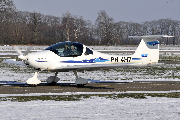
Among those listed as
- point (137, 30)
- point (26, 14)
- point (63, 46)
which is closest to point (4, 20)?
point (26, 14)

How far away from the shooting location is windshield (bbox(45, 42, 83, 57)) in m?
13.8

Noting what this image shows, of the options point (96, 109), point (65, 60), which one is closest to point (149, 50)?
point (65, 60)

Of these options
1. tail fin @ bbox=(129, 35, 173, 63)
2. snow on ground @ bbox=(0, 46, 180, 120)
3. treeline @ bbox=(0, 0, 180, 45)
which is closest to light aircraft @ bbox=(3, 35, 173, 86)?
tail fin @ bbox=(129, 35, 173, 63)

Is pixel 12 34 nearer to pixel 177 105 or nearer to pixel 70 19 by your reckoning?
pixel 70 19

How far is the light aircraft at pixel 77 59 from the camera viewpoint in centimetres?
1334

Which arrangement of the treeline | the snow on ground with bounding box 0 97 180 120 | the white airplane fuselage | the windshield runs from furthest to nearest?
1. the treeline
2. the windshield
3. the white airplane fuselage
4. the snow on ground with bounding box 0 97 180 120

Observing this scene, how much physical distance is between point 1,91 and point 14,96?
1569 mm

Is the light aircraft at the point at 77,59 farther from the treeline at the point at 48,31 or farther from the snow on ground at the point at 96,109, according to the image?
the treeline at the point at 48,31

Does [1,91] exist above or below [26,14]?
below

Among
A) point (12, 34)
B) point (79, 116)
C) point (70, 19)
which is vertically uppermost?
point (70, 19)

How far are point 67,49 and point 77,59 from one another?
0.70 m

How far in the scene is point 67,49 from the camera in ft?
45.3

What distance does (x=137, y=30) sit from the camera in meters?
156

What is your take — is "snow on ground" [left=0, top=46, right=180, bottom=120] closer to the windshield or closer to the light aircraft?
the light aircraft
